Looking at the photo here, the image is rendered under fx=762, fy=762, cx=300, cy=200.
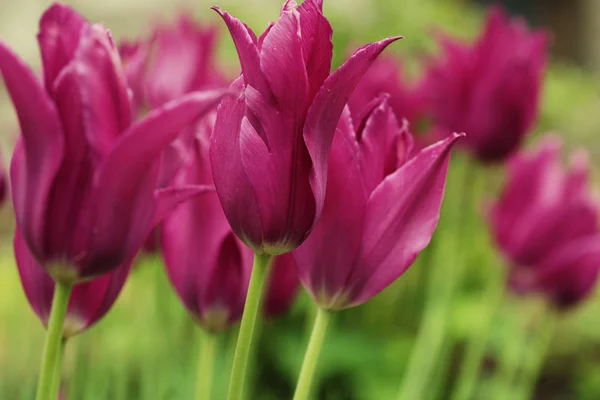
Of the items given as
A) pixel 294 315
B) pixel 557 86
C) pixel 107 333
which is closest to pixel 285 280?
pixel 107 333

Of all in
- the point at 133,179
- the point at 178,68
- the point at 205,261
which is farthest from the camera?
the point at 178,68

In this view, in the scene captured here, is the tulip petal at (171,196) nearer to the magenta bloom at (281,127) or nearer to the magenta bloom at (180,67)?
the magenta bloom at (281,127)

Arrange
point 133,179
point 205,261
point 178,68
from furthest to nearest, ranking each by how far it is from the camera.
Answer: point 178,68, point 205,261, point 133,179

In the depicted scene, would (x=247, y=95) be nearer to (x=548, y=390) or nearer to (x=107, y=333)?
(x=107, y=333)

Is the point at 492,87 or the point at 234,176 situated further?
the point at 492,87

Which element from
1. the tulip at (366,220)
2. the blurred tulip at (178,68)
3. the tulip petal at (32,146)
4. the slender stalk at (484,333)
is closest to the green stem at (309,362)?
the tulip at (366,220)

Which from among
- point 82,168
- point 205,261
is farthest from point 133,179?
point 205,261

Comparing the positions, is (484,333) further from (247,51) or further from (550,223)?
(247,51)

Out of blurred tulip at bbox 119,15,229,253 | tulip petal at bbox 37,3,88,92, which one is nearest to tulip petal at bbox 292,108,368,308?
tulip petal at bbox 37,3,88,92

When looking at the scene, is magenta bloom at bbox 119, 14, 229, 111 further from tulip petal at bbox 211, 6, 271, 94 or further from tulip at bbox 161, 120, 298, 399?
tulip petal at bbox 211, 6, 271, 94
